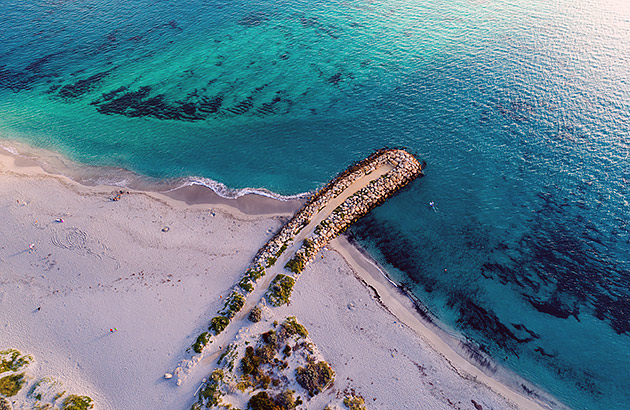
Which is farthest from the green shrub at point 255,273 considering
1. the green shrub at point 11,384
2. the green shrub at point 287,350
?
the green shrub at point 11,384

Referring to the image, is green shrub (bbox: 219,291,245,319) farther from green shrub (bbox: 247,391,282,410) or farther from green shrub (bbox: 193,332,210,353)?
green shrub (bbox: 247,391,282,410)

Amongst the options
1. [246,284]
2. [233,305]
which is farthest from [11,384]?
[246,284]

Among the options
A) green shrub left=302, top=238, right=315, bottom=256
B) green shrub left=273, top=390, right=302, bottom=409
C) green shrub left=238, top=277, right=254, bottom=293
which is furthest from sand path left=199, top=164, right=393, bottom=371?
green shrub left=273, top=390, right=302, bottom=409

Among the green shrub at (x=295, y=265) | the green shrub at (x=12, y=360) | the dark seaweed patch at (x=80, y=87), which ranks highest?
the dark seaweed patch at (x=80, y=87)

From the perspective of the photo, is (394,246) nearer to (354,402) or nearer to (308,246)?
(308,246)

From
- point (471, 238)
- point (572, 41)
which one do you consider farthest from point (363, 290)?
point (572, 41)

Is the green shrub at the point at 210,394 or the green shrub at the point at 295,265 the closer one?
the green shrub at the point at 210,394

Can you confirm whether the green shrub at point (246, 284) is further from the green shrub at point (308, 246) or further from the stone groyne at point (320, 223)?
the green shrub at point (308, 246)
